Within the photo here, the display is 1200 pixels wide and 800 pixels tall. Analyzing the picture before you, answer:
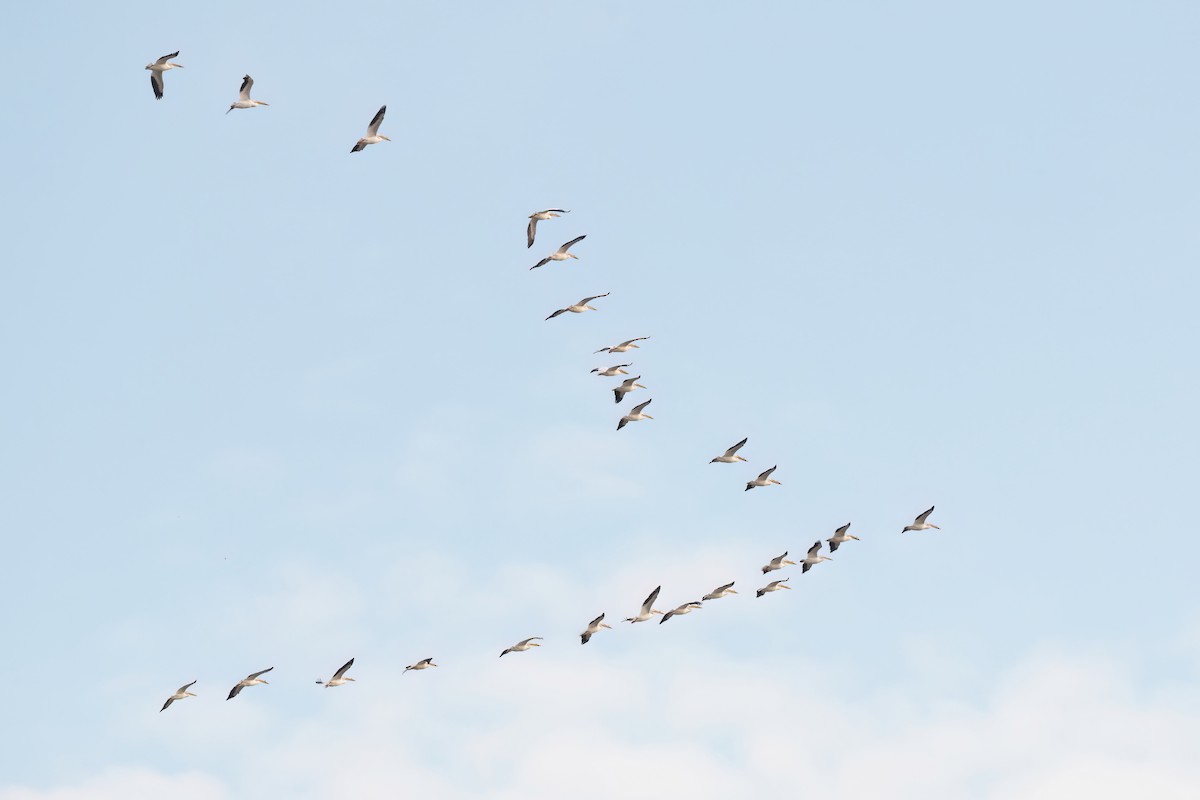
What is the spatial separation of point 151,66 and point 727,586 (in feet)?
122

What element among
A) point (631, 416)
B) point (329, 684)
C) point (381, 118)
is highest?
point (381, 118)

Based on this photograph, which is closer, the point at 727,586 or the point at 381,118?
the point at 381,118

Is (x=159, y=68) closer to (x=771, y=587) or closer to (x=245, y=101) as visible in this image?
(x=245, y=101)

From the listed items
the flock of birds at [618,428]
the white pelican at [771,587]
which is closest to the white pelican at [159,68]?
the flock of birds at [618,428]

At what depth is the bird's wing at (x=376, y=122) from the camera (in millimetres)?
88562

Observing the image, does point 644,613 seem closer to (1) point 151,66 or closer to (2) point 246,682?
(2) point 246,682

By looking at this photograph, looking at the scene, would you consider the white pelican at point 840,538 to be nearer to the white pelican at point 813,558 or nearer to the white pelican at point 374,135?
the white pelican at point 813,558

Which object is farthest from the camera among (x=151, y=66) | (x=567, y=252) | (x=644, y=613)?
(x=644, y=613)

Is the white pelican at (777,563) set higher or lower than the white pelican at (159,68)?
lower

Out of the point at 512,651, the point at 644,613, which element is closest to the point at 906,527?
the point at 644,613

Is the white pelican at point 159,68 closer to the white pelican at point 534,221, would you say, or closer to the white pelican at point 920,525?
the white pelican at point 534,221

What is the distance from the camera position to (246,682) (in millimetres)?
93312

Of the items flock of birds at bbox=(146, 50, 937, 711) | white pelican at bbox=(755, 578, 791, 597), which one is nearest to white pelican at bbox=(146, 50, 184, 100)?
flock of birds at bbox=(146, 50, 937, 711)

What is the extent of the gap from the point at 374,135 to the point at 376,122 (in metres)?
0.66
